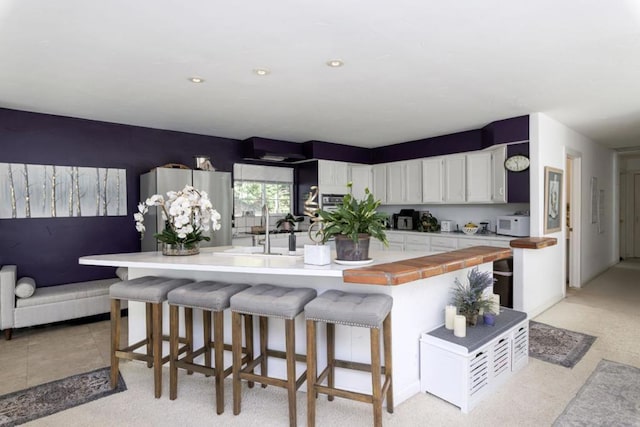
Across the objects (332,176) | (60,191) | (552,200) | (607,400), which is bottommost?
(607,400)

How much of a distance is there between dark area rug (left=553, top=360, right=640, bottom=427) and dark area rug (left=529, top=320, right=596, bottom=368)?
0.23m

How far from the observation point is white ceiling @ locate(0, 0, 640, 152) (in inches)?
78.5

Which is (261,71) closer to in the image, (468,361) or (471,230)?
(468,361)

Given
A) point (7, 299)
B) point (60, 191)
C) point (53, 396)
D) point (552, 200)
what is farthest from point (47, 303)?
point (552, 200)

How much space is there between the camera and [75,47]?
240 centimetres

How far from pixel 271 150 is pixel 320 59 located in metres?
3.01

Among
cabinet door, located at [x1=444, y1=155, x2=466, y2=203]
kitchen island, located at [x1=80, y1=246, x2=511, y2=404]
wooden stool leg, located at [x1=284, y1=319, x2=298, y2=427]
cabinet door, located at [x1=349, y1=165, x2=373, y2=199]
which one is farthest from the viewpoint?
cabinet door, located at [x1=349, y1=165, x2=373, y2=199]

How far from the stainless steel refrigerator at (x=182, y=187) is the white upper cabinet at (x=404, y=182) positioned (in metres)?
2.93

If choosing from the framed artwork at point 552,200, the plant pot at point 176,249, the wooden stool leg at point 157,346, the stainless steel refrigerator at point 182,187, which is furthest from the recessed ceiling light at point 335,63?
the framed artwork at point 552,200

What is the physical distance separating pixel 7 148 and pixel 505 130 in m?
5.80

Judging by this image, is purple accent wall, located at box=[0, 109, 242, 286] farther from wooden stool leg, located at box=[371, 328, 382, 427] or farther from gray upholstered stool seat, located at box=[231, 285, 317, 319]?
wooden stool leg, located at box=[371, 328, 382, 427]

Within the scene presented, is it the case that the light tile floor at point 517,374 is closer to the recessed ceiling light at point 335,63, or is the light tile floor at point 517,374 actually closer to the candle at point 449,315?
the candle at point 449,315

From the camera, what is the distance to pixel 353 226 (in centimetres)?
224

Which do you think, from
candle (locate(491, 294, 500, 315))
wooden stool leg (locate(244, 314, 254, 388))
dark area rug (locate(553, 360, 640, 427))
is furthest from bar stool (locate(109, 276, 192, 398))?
dark area rug (locate(553, 360, 640, 427))
